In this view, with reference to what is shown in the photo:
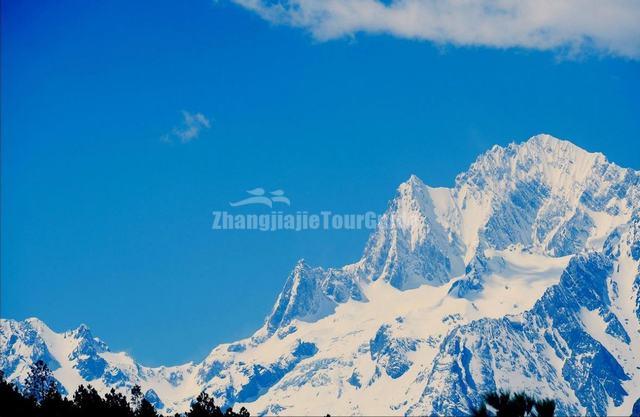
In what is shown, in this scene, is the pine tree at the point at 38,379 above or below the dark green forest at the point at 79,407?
above

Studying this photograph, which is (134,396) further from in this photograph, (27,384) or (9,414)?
(9,414)

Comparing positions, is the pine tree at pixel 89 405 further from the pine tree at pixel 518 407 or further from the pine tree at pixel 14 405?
the pine tree at pixel 518 407

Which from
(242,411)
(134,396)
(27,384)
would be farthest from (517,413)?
(27,384)

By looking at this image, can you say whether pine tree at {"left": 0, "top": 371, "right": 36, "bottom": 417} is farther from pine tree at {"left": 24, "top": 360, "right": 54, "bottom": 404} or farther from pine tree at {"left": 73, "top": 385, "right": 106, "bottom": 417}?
pine tree at {"left": 24, "top": 360, "right": 54, "bottom": 404}

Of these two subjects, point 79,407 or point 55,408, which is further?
point 79,407

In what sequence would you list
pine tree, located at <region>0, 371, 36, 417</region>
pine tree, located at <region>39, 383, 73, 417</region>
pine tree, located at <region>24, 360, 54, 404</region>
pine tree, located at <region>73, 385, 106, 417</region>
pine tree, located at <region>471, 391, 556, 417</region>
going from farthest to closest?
pine tree, located at <region>24, 360, 54, 404</region>
pine tree, located at <region>73, 385, 106, 417</region>
pine tree, located at <region>0, 371, 36, 417</region>
pine tree, located at <region>39, 383, 73, 417</region>
pine tree, located at <region>471, 391, 556, 417</region>

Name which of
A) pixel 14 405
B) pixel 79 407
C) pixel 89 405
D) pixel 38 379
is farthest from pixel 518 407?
pixel 38 379

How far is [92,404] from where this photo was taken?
11644 cm

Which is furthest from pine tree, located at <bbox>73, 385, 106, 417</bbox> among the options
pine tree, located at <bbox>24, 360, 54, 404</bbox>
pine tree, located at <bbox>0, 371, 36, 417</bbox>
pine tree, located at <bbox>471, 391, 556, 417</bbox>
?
pine tree, located at <bbox>471, 391, 556, 417</bbox>

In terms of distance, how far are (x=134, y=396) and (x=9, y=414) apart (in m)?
35.2

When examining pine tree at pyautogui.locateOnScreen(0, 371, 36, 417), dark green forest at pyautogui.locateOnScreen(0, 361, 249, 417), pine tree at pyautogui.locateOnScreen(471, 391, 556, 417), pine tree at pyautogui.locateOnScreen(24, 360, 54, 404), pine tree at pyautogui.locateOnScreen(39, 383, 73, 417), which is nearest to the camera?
pine tree at pyautogui.locateOnScreen(471, 391, 556, 417)

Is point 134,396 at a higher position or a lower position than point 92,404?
higher

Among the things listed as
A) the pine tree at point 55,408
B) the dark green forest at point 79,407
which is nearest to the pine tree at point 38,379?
the dark green forest at point 79,407

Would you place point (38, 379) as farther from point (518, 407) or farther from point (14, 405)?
point (518, 407)
